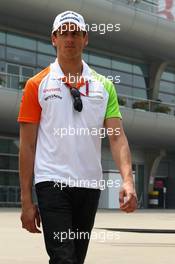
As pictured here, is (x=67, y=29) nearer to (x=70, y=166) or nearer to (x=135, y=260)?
(x=70, y=166)

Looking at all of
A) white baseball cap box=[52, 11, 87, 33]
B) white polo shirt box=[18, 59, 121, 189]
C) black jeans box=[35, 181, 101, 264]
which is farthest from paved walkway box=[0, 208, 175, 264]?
white baseball cap box=[52, 11, 87, 33]

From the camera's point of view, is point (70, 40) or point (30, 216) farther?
point (70, 40)

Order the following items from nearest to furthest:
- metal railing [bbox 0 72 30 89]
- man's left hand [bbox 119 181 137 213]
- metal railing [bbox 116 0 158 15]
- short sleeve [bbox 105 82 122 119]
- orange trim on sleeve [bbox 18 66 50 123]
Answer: man's left hand [bbox 119 181 137 213] → orange trim on sleeve [bbox 18 66 50 123] → short sleeve [bbox 105 82 122 119] → metal railing [bbox 0 72 30 89] → metal railing [bbox 116 0 158 15]

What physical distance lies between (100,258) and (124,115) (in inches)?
929

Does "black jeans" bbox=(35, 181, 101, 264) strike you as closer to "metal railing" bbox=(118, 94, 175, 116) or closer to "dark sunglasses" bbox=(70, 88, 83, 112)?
"dark sunglasses" bbox=(70, 88, 83, 112)

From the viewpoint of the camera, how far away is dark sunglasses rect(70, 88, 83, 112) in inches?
148

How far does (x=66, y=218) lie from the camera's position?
143 inches

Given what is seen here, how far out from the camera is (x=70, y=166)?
373 cm

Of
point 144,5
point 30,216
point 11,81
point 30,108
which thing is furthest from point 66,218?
point 144,5

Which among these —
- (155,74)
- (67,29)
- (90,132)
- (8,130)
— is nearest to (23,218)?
(90,132)

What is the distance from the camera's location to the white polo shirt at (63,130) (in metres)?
3.73

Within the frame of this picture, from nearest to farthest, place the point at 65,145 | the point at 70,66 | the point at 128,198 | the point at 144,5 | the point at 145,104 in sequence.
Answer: the point at 128,198 → the point at 65,145 → the point at 70,66 → the point at 144,5 → the point at 145,104

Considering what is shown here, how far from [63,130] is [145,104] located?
103 feet

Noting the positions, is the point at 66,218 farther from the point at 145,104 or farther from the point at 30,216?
the point at 145,104
